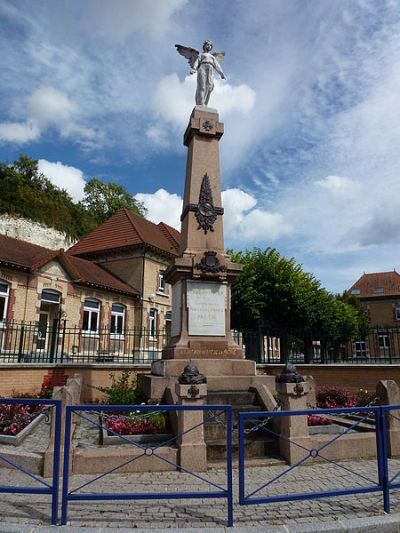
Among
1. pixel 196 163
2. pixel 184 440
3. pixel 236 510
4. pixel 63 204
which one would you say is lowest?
pixel 236 510

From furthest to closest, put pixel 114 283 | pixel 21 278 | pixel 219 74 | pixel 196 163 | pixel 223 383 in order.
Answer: pixel 114 283 < pixel 21 278 < pixel 219 74 < pixel 196 163 < pixel 223 383

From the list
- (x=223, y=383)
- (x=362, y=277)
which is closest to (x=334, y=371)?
(x=223, y=383)

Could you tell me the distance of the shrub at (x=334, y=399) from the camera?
9430 millimetres

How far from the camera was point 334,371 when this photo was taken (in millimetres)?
12391

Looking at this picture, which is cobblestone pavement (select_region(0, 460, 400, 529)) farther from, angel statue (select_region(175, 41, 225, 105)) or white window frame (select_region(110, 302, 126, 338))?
white window frame (select_region(110, 302, 126, 338))

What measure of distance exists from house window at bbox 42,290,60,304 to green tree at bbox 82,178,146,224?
23725 mm

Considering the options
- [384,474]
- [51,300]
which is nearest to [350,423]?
[384,474]

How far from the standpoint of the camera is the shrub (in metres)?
9.43

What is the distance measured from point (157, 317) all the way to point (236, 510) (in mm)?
23636

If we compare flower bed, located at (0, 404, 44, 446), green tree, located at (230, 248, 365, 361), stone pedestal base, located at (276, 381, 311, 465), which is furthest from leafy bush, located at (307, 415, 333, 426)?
green tree, located at (230, 248, 365, 361)

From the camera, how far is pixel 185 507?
447 centimetres

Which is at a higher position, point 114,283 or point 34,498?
point 114,283

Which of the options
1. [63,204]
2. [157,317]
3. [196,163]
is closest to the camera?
[196,163]

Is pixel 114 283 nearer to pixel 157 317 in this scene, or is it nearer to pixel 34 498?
pixel 157 317
